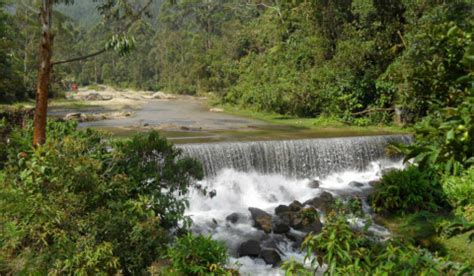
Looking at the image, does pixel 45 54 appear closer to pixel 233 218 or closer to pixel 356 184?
pixel 233 218

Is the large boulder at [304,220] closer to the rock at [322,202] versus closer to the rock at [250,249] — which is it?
the rock at [322,202]

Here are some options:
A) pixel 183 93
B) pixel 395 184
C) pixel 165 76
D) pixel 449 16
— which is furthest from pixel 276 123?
pixel 165 76

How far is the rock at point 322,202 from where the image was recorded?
10053mm

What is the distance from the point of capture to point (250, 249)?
308 inches

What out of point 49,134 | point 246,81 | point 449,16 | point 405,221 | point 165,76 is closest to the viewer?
point 449,16

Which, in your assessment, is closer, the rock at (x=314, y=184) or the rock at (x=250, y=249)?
the rock at (x=250, y=249)

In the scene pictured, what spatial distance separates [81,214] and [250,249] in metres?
3.36

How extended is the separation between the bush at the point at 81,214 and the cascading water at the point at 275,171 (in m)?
3.17

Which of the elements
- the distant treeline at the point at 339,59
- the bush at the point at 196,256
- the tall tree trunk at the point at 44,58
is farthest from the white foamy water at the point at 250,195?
the tall tree trunk at the point at 44,58

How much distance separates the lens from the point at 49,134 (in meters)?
8.45

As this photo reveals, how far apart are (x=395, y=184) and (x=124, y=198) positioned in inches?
257

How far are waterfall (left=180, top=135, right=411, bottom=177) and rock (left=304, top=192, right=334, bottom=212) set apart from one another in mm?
2148

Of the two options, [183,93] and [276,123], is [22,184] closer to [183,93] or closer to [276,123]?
[276,123]

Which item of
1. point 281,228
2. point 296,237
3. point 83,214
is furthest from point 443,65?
point 281,228
